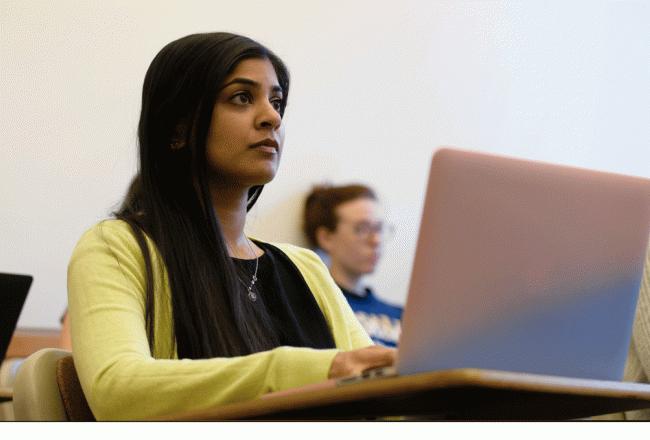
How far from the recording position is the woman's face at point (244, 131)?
3.48 feet

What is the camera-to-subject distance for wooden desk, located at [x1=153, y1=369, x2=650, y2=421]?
488 millimetres

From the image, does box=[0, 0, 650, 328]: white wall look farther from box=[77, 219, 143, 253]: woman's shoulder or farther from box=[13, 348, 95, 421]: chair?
box=[13, 348, 95, 421]: chair

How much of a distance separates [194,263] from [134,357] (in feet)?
0.85

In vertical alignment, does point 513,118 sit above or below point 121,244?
above

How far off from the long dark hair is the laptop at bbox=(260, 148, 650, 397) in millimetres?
398

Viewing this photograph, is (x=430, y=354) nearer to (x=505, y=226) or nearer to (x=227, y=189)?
(x=505, y=226)

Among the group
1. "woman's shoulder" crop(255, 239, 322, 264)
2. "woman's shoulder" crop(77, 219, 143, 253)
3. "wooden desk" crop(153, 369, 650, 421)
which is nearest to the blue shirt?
"woman's shoulder" crop(255, 239, 322, 264)

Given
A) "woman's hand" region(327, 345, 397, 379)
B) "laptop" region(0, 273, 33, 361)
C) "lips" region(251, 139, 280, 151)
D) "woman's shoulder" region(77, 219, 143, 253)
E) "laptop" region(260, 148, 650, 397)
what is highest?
"lips" region(251, 139, 280, 151)

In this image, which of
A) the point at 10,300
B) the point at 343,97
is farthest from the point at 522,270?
the point at 343,97

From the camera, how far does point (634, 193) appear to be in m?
0.68

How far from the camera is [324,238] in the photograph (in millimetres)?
2564

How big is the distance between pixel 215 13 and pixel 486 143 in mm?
1308

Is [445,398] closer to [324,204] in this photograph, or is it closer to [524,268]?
[524,268]

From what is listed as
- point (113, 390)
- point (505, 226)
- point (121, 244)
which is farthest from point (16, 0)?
point (505, 226)
